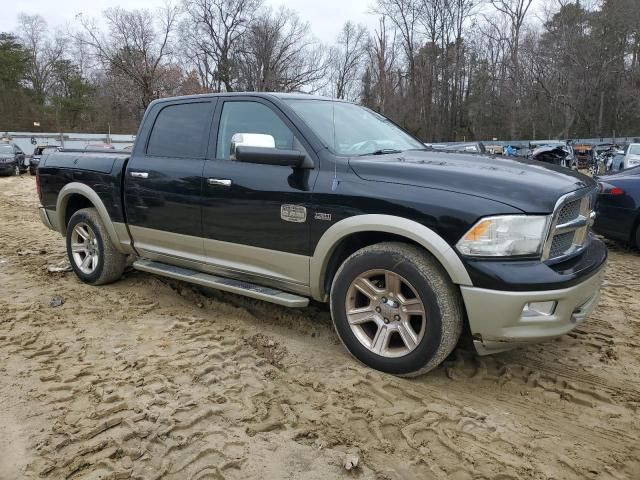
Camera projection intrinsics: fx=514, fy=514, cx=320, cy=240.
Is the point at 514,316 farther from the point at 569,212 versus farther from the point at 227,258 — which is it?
the point at 227,258

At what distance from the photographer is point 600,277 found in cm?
334

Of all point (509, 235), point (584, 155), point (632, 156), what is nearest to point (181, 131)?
point (509, 235)

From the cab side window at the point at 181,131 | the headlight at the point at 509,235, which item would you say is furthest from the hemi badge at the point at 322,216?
the cab side window at the point at 181,131

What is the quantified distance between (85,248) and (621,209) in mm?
A: 6496

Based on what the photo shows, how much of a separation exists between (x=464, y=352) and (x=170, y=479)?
87.7 inches

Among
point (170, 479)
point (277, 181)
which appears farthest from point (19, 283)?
point (170, 479)

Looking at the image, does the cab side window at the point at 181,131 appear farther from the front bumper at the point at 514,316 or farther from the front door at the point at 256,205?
the front bumper at the point at 514,316

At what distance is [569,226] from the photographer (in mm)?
3098

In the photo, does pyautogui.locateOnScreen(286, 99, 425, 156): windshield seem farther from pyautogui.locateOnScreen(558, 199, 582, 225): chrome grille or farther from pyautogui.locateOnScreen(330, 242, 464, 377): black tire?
pyautogui.locateOnScreen(558, 199, 582, 225): chrome grille

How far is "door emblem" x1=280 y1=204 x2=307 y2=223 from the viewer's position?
140 inches

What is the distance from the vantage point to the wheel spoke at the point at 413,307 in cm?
313

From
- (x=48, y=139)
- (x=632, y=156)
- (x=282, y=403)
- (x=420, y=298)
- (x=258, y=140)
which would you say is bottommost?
(x=282, y=403)

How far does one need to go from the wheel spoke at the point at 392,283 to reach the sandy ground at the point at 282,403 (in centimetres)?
56

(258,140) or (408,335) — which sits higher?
(258,140)
